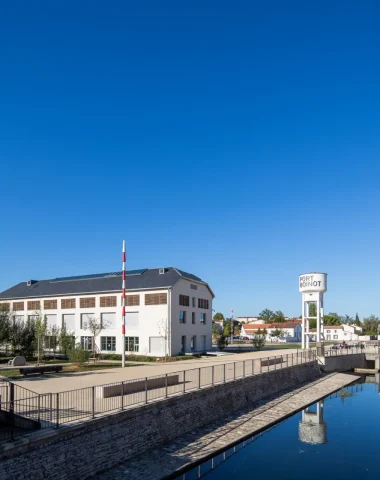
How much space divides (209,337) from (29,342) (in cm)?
2307

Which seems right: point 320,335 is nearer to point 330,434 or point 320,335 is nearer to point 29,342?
point 330,434

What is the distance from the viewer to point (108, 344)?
187ft

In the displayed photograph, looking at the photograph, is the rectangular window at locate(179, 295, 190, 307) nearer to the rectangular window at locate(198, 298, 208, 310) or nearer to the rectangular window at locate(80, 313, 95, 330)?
the rectangular window at locate(198, 298, 208, 310)

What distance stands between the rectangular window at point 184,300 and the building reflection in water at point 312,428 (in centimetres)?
2512

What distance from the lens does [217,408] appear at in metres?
25.8

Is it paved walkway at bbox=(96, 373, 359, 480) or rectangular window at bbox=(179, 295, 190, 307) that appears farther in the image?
rectangular window at bbox=(179, 295, 190, 307)

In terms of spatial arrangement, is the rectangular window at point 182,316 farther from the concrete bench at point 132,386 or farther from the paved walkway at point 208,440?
the concrete bench at point 132,386

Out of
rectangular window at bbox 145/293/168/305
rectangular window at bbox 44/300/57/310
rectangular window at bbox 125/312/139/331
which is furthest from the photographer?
rectangular window at bbox 44/300/57/310

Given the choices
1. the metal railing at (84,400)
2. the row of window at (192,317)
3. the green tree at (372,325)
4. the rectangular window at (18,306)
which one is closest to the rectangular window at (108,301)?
the row of window at (192,317)

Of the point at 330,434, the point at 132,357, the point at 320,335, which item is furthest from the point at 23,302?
the point at 330,434

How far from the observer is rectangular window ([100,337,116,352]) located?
186 ft

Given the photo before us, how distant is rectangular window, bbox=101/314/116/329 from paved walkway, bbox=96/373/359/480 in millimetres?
27466

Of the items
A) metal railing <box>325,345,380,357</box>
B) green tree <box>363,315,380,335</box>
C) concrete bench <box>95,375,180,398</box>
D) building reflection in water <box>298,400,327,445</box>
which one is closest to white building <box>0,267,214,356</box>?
metal railing <box>325,345,380,357</box>

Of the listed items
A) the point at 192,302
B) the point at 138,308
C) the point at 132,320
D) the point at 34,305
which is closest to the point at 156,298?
the point at 138,308
